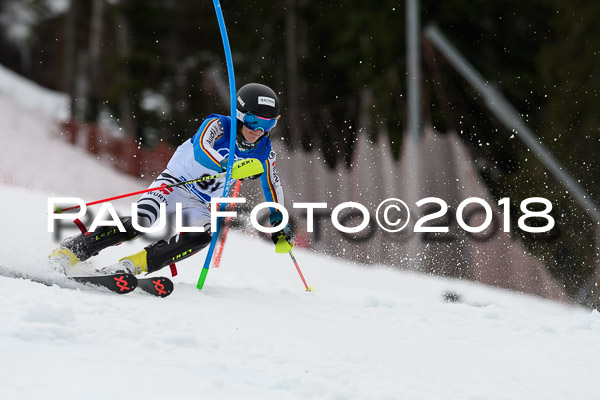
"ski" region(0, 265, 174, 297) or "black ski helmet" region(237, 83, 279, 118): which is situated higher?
"black ski helmet" region(237, 83, 279, 118)

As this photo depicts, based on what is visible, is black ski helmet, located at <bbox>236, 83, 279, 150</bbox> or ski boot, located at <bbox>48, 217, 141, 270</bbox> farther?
black ski helmet, located at <bbox>236, 83, 279, 150</bbox>

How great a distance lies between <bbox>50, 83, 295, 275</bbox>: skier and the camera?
4988 millimetres

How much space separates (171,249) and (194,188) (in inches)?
21.5

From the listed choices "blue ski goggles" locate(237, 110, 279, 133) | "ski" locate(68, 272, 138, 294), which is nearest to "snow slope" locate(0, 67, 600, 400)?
"ski" locate(68, 272, 138, 294)

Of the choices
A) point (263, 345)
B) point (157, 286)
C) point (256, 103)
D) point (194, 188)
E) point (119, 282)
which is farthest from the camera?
point (194, 188)

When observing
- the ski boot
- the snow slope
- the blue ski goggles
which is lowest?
the snow slope

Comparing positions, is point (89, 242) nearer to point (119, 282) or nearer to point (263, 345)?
point (119, 282)

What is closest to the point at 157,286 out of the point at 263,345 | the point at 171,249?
the point at 171,249

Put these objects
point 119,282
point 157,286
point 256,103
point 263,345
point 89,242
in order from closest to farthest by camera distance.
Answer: point 263,345 < point 119,282 < point 157,286 < point 89,242 < point 256,103

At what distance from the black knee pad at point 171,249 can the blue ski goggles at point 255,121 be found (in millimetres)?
781

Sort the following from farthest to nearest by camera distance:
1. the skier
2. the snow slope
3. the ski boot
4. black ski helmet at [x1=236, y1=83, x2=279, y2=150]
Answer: black ski helmet at [x1=236, y1=83, x2=279, y2=150] → the skier → the ski boot → the snow slope

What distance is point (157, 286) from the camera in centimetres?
459

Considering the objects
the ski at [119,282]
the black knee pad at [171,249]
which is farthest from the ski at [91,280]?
the black knee pad at [171,249]

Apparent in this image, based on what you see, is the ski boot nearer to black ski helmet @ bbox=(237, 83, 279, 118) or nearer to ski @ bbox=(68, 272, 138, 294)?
ski @ bbox=(68, 272, 138, 294)
